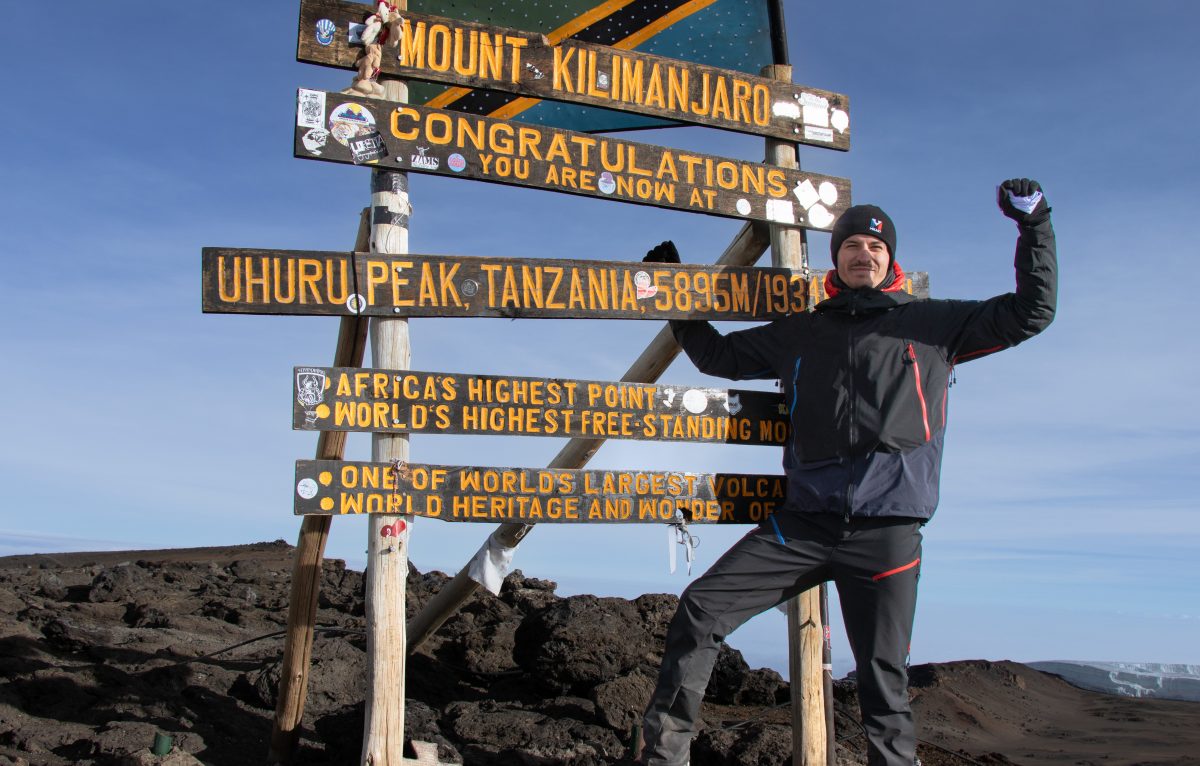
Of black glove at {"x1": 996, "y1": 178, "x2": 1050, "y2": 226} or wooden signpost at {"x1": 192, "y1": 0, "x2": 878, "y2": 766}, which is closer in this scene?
black glove at {"x1": 996, "y1": 178, "x2": 1050, "y2": 226}

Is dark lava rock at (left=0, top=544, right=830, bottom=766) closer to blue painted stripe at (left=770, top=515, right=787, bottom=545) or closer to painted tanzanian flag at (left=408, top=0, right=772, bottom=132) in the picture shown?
blue painted stripe at (left=770, top=515, right=787, bottom=545)

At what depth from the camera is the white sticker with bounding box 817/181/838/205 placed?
609 centimetres

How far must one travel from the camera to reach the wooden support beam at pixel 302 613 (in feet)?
19.0

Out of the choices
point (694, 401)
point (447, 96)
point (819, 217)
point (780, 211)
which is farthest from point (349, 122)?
point (819, 217)

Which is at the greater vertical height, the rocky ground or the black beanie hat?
the black beanie hat

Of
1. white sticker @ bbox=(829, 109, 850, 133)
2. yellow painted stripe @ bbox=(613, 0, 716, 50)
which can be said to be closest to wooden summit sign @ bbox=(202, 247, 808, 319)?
white sticker @ bbox=(829, 109, 850, 133)

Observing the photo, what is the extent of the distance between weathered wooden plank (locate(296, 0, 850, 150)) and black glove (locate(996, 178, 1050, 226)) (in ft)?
6.42

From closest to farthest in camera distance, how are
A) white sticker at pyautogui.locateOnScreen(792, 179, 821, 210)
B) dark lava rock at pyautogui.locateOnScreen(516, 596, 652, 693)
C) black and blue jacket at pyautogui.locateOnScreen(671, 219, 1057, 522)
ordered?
black and blue jacket at pyautogui.locateOnScreen(671, 219, 1057, 522) < white sticker at pyautogui.locateOnScreen(792, 179, 821, 210) < dark lava rock at pyautogui.locateOnScreen(516, 596, 652, 693)

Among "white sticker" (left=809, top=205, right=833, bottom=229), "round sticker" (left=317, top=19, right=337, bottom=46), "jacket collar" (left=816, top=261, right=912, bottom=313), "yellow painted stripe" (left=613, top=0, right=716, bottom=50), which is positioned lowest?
"jacket collar" (left=816, top=261, right=912, bottom=313)

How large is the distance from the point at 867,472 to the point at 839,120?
2.75 metres

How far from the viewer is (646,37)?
6406mm

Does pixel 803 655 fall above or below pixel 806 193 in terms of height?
below

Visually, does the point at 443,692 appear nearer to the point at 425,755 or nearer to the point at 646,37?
the point at 425,755

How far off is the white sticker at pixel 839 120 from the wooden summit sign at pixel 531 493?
2359 mm
